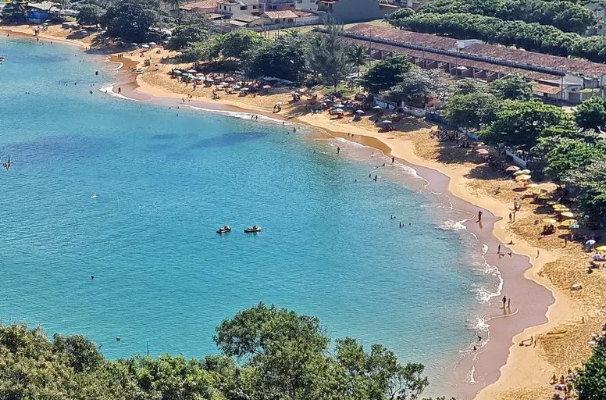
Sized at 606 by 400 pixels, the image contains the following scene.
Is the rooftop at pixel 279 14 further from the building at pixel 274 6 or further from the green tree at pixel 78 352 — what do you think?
the green tree at pixel 78 352

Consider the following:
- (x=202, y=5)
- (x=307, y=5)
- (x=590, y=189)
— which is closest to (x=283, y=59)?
(x=307, y=5)

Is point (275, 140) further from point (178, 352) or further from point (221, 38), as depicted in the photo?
point (178, 352)

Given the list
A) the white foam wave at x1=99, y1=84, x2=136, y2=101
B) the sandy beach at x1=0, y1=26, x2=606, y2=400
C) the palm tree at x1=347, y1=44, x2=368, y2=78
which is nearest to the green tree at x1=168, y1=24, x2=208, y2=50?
the white foam wave at x1=99, y1=84, x2=136, y2=101

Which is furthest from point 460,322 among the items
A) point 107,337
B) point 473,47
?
point 473,47

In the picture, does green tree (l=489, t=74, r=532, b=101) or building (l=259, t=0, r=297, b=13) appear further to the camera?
building (l=259, t=0, r=297, b=13)

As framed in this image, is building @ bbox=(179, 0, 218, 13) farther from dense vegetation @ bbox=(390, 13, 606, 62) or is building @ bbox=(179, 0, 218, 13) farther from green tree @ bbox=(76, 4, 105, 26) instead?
dense vegetation @ bbox=(390, 13, 606, 62)

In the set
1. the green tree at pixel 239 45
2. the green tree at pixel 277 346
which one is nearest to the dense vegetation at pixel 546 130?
the green tree at pixel 277 346
